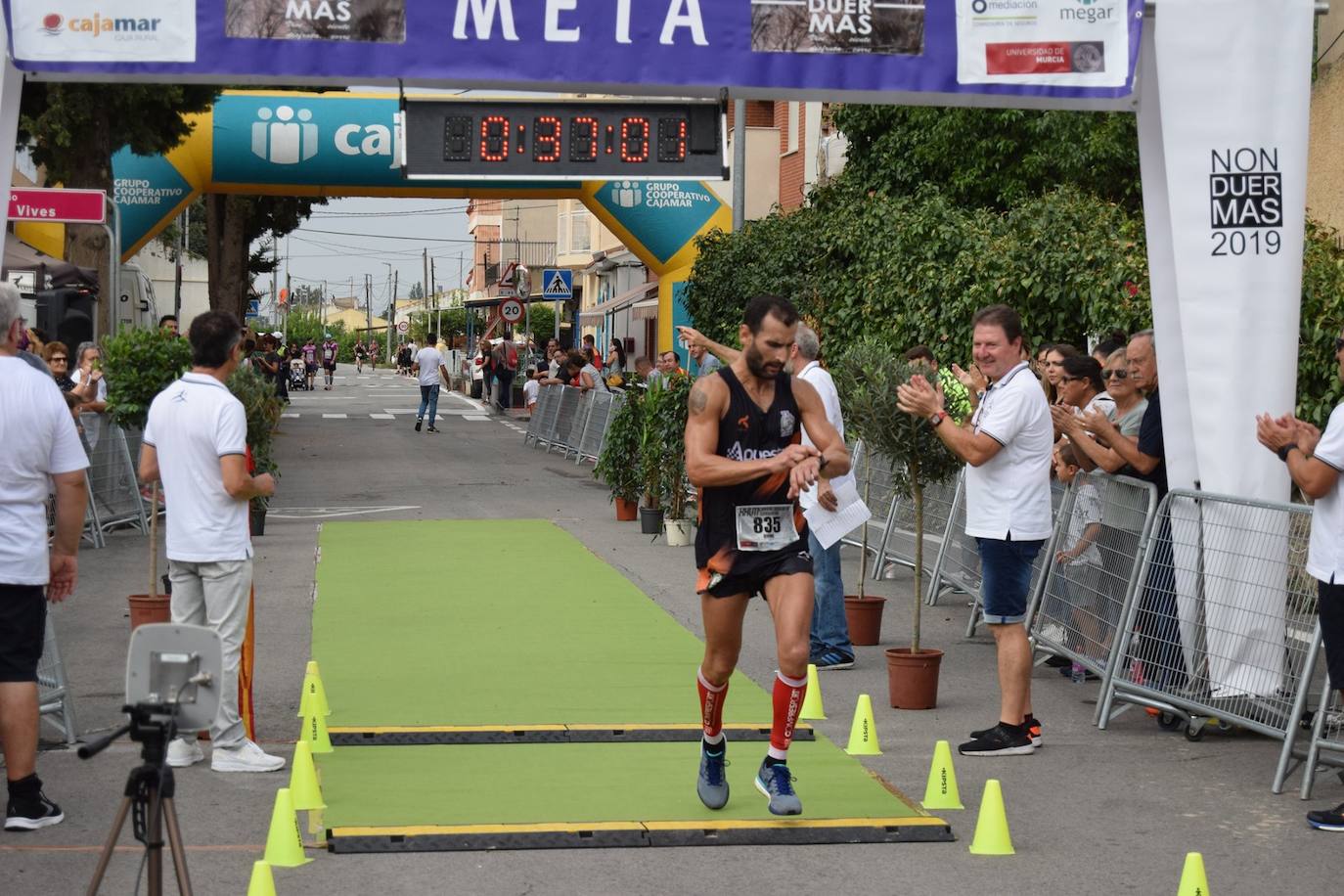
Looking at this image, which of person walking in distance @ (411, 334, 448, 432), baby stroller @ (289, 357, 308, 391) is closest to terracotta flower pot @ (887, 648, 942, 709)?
person walking in distance @ (411, 334, 448, 432)

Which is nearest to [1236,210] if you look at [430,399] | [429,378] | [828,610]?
[828,610]

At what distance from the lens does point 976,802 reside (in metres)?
7.42

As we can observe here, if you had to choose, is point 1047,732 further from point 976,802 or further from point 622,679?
point 622,679

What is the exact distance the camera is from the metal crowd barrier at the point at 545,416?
99.6ft

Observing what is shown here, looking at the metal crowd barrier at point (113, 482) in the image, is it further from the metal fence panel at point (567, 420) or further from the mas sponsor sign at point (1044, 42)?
the metal fence panel at point (567, 420)

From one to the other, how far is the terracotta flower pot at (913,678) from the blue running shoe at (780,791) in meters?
2.39

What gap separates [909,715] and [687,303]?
19779 millimetres

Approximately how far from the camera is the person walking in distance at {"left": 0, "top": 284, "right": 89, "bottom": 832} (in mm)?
6703

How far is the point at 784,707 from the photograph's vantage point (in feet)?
22.6

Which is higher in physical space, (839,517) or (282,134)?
(282,134)

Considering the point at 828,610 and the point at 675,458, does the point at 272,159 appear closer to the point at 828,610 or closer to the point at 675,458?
the point at 675,458

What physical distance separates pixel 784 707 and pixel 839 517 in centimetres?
152

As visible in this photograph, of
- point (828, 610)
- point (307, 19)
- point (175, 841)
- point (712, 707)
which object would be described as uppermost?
point (307, 19)

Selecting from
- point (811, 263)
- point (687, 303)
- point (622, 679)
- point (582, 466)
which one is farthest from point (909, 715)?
point (687, 303)
